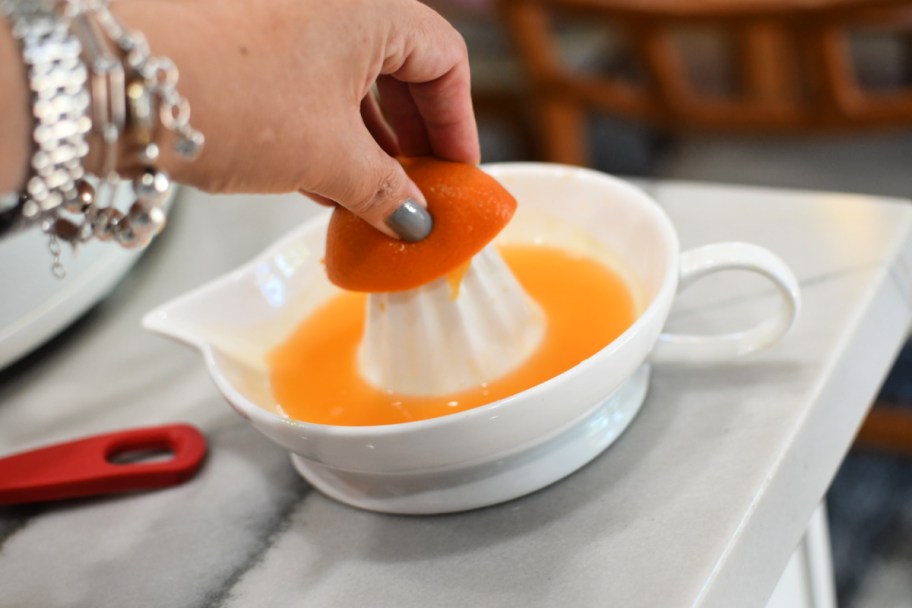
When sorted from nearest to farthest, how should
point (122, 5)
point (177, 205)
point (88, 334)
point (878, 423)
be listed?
point (122, 5) → point (88, 334) → point (177, 205) → point (878, 423)

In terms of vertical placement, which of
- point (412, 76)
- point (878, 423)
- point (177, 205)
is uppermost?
point (412, 76)

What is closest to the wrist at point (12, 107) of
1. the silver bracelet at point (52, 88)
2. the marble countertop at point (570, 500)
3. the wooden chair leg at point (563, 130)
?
the silver bracelet at point (52, 88)

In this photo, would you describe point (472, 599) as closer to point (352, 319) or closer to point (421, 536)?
point (421, 536)

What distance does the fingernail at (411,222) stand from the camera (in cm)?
46

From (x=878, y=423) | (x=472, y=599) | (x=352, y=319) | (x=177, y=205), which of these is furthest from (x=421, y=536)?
(x=878, y=423)

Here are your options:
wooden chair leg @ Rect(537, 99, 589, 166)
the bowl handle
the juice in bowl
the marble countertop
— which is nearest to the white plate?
the marble countertop

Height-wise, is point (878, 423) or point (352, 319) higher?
point (352, 319)

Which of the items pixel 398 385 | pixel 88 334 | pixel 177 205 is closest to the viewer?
pixel 398 385

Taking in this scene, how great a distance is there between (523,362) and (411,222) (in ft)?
0.33

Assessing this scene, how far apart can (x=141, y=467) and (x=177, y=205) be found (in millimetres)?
377

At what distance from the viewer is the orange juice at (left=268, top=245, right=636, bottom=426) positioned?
0.49m

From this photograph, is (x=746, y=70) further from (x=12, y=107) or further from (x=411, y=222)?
(x=12, y=107)

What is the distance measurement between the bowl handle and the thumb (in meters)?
0.14

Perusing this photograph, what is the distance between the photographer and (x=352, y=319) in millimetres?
578
